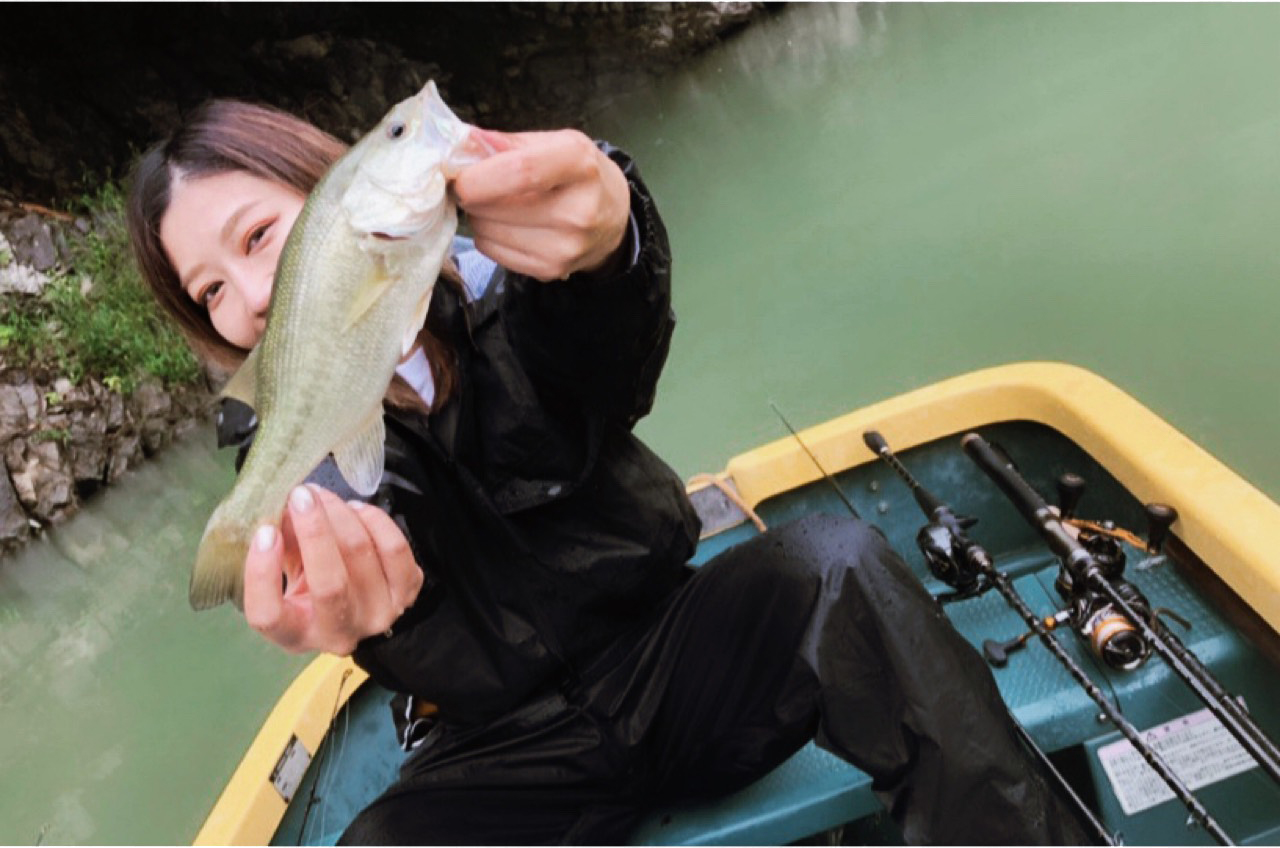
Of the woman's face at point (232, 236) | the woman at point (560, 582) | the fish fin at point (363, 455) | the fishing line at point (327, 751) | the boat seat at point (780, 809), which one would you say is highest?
the woman's face at point (232, 236)

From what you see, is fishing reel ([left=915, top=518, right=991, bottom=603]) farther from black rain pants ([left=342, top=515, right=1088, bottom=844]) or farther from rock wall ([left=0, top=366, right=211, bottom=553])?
rock wall ([left=0, top=366, right=211, bottom=553])

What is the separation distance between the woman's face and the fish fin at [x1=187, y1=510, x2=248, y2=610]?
1.30ft

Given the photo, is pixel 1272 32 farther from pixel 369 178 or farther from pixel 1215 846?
pixel 369 178

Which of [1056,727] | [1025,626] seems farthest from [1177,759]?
[1025,626]

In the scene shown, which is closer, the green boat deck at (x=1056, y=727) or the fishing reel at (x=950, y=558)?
the green boat deck at (x=1056, y=727)

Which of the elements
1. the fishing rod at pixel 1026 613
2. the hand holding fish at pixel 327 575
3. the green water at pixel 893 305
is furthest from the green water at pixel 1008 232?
the hand holding fish at pixel 327 575

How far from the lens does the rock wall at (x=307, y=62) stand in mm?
8391

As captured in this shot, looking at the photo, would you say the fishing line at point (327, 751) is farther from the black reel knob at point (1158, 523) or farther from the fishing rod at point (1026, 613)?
the black reel knob at point (1158, 523)

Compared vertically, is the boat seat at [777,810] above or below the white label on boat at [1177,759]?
above

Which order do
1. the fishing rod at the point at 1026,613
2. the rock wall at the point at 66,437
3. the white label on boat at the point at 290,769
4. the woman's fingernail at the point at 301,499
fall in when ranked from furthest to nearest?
1. the rock wall at the point at 66,437
2. the white label on boat at the point at 290,769
3. the fishing rod at the point at 1026,613
4. the woman's fingernail at the point at 301,499

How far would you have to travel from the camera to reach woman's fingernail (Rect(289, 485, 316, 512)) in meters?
1.16

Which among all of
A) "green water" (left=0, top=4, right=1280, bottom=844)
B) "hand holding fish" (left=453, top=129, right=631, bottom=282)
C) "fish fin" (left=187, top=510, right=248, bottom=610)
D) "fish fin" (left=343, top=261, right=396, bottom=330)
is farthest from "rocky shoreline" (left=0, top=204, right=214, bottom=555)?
"hand holding fish" (left=453, top=129, right=631, bottom=282)

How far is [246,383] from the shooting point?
1.28m

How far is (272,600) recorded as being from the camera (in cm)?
119
